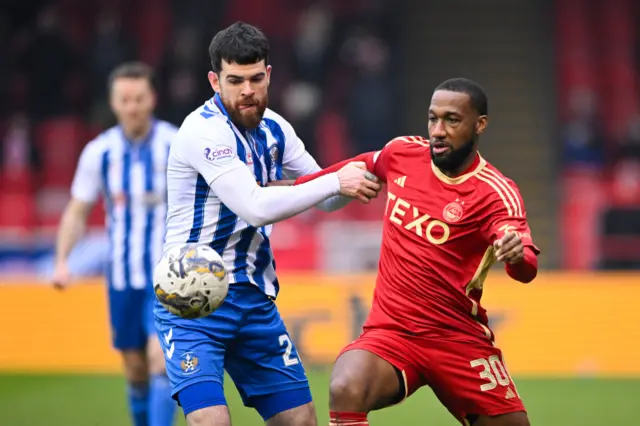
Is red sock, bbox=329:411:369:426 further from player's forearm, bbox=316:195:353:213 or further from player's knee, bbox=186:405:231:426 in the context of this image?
player's forearm, bbox=316:195:353:213

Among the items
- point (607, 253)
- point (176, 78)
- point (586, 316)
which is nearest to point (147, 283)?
point (586, 316)

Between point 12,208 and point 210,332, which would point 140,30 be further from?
point 210,332

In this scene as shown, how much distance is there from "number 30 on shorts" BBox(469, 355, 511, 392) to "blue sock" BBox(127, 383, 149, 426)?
8.84 feet

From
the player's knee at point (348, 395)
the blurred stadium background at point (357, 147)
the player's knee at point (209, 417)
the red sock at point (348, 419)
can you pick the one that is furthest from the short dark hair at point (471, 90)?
the blurred stadium background at point (357, 147)

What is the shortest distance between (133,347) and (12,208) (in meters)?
7.72

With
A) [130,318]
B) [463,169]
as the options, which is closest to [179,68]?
[130,318]

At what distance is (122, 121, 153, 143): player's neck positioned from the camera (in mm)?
7363

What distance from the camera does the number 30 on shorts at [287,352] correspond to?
5219 millimetres

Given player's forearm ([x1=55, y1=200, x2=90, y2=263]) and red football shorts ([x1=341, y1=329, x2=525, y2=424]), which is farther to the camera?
player's forearm ([x1=55, y1=200, x2=90, y2=263])

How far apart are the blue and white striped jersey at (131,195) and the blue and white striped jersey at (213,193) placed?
208 centimetres

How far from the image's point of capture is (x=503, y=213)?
5.14 meters

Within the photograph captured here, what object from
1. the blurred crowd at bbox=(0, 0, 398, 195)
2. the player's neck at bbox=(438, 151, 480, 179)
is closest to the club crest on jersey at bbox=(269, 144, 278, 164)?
the player's neck at bbox=(438, 151, 480, 179)

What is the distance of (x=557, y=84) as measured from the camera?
17203 mm

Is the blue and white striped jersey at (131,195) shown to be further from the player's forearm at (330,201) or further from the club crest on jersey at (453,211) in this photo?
the club crest on jersey at (453,211)
